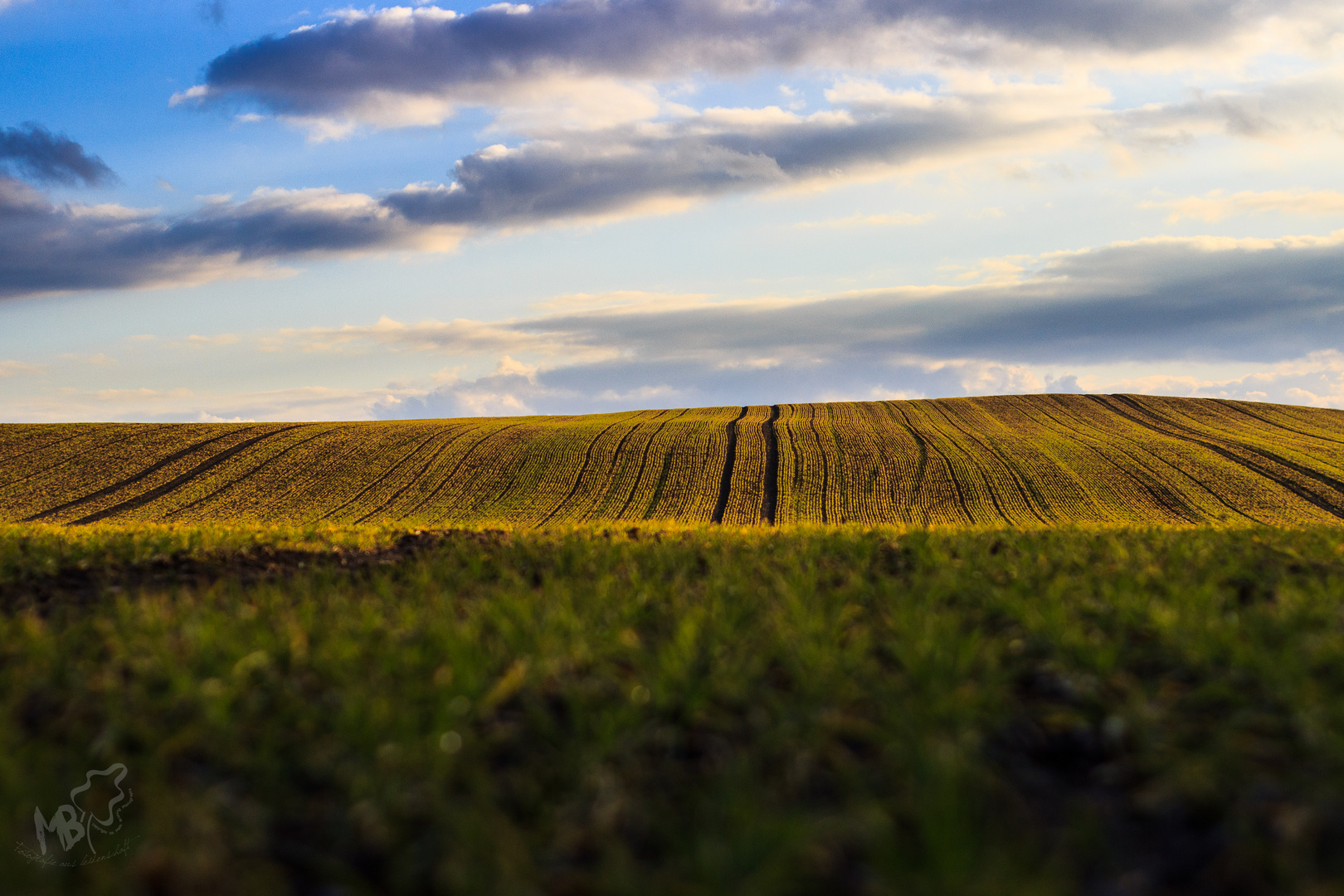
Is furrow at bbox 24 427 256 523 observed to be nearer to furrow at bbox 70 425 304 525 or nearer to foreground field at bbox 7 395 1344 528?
foreground field at bbox 7 395 1344 528

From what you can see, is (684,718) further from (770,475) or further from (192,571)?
(770,475)

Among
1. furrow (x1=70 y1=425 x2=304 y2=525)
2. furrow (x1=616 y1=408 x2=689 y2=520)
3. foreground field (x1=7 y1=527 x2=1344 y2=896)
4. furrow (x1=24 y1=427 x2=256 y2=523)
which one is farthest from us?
furrow (x1=616 y1=408 x2=689 y2=520)

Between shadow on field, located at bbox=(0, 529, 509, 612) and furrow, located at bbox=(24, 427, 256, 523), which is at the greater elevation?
shadow on field, located at bbox=(0, 529, 509, 612)

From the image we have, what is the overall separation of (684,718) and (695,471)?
50458mm

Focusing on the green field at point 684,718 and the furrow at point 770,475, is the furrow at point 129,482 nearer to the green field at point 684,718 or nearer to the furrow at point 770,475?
the furrow at point 770,475

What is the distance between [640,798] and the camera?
14.4 ft

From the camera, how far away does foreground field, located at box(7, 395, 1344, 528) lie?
4747 cm

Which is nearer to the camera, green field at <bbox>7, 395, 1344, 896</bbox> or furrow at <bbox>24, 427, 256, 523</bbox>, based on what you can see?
green field at <bbox>7, 395, 1344, 896</bbox>

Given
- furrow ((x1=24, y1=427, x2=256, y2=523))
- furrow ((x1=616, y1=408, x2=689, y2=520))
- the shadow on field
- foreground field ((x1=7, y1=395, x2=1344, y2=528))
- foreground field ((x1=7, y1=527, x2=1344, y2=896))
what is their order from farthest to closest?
furrow ((x1=616, y1=408, x2=689, y2=520)) < foreground field ((x1=7, y1=395, x2=1344, y2=528)) < furrow ((x1=24, y1=427, x2=256, y2=523)) < the shadow on field < foreground field ((x1=7, y1=527, x2=1344, y2=896))

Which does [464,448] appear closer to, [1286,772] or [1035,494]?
[1035,494]

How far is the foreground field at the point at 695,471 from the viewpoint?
4747cm

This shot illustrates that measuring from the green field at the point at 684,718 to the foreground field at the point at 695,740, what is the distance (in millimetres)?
23

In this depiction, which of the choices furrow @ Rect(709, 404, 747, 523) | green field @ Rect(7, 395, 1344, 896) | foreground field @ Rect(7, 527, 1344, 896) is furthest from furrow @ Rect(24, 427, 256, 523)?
foreground field @ Rect(7, 527, 1344, 896)

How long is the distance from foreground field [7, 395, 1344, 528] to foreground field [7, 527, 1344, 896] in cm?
3361
